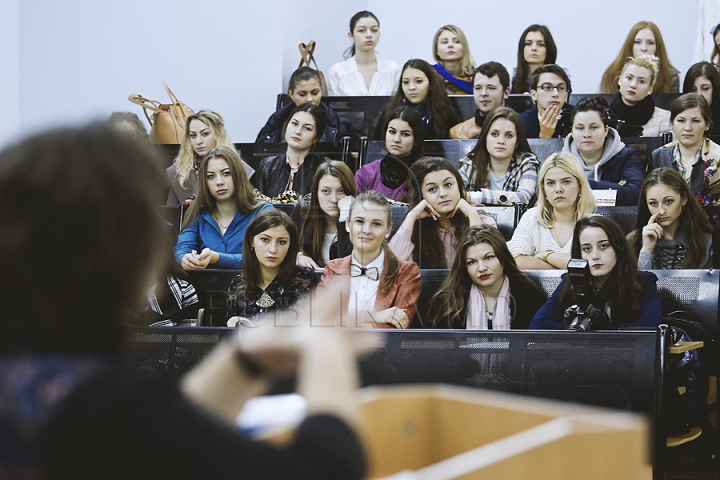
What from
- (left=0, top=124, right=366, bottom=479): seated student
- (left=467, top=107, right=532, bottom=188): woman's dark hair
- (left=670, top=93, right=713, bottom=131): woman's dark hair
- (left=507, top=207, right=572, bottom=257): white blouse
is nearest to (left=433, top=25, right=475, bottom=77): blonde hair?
(left=467, top=107, right=532, bottom=188): woman's dark hair

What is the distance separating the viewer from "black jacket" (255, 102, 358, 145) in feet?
15.8

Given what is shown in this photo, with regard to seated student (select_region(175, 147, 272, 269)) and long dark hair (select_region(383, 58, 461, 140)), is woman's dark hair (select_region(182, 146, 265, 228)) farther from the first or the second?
long dark hair (select_region(383, 58, 461, 140))

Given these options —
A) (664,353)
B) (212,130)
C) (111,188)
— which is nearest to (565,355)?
(664,353)

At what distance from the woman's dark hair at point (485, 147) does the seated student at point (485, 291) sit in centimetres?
98

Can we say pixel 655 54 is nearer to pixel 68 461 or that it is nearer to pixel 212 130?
pixel 212 130

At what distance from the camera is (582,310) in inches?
96.8

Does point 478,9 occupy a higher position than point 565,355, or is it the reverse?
point 478,9

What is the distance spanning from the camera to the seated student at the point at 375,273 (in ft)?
9.64

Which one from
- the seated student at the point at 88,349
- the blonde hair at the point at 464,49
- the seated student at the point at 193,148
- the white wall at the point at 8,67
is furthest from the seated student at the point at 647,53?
the seated student at the point at 88,349

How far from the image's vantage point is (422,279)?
3148 millimetres

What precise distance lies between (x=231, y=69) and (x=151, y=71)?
1.88ft

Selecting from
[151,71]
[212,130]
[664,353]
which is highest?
[151,71]

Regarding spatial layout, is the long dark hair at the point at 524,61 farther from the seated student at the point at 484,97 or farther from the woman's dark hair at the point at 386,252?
the woman's dark hair at the point at 386,252

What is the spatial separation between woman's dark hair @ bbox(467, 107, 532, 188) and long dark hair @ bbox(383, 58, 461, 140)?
66 centimetres
